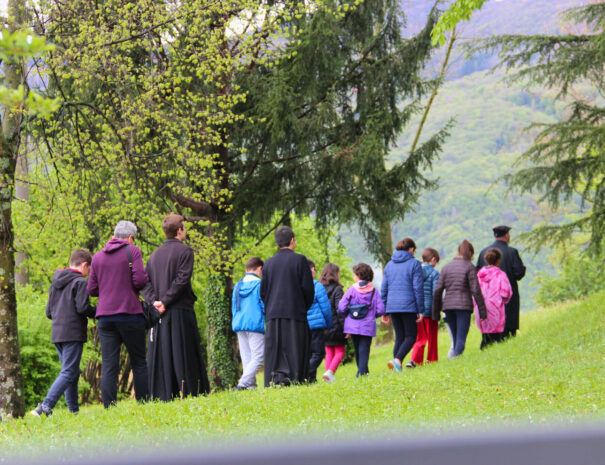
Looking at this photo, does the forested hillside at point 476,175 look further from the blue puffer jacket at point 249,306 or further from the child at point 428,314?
the blue puffer jacket at point 249,306

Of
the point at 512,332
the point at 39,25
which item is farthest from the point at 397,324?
the point at 39,25

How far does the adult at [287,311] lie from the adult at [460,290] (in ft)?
10.1

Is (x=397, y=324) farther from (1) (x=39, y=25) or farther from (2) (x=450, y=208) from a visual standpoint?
(2) (x=450, y=208)

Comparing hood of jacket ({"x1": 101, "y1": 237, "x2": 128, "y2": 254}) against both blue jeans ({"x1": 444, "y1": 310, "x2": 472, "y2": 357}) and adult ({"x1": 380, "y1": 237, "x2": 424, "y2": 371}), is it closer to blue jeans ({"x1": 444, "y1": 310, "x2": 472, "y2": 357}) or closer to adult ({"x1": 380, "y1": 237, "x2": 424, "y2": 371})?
adult ({"x1": 380, "y1": 237, "x2": 424, "y2": 371})

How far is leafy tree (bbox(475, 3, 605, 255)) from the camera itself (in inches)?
671

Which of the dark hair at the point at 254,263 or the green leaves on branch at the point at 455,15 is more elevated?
the green leaves on branch at the point at 455,15

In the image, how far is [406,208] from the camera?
19672 mm

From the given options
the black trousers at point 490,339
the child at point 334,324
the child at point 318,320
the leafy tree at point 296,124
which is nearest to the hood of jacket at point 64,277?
the child at point 318,320

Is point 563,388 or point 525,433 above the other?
point 525,433

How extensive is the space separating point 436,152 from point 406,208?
1.66 meters

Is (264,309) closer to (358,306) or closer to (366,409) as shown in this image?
(358,306)

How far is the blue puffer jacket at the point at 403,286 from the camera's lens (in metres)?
11.1

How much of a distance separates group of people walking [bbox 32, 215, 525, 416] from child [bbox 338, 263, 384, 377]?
0.01 m

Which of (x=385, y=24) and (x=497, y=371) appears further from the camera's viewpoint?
(x=385, y=24)
